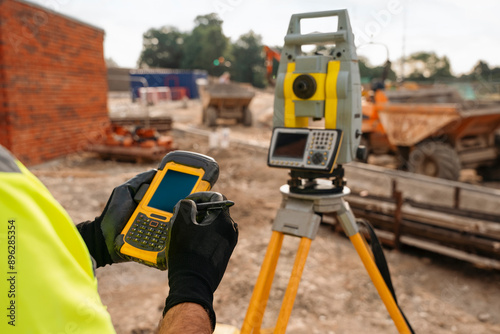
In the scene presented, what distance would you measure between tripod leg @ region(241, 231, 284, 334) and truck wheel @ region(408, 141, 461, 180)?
5200 millimetres

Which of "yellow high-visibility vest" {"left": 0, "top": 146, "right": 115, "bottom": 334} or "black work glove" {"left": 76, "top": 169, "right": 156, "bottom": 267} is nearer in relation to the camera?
"yellow high-visibility vest" {"left": 0, "top": 146, "right": 115, "bottom": 334}

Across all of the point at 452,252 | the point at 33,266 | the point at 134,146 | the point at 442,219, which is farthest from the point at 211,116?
the point at 33,266

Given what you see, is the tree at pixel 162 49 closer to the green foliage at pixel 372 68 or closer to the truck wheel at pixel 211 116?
the green foliage at pixel 372 68

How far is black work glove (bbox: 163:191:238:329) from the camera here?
39.9 inches

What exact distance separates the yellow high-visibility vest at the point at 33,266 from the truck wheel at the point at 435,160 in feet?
22.3

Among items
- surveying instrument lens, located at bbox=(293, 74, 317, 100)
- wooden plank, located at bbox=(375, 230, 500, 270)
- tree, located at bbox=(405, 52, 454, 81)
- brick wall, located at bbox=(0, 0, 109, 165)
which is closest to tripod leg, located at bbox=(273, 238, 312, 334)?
surveying instrument lens, located at bbox=(293, 74, 317, 100)

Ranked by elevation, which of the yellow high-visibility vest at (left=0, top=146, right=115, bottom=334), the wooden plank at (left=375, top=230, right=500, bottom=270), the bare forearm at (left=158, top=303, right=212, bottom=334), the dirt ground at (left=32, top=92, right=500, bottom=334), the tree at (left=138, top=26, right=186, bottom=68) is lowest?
the dirt ground at (left=32, top=92, right=500, bottom=334)

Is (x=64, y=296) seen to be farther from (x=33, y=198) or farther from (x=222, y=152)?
(x=222, y=152)

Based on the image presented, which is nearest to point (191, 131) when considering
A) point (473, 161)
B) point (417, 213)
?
point (473, 161)

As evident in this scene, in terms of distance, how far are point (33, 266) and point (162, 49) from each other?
1814 inches

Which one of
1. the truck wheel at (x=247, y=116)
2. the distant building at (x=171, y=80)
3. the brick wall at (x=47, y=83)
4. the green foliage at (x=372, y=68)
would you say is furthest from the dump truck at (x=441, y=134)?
the distant building at (x=171, y=80)

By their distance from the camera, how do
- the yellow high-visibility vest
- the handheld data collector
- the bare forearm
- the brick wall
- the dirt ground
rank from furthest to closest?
the brick wall → the dirt ground → the handheld data collector → the bare forearm → the yellow high-visibility vest

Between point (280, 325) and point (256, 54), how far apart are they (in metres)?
15.2

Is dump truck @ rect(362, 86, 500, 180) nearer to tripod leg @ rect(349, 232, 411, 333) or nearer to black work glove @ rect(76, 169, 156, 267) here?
tripod leg @ rect(349, 232, 411, 333)
